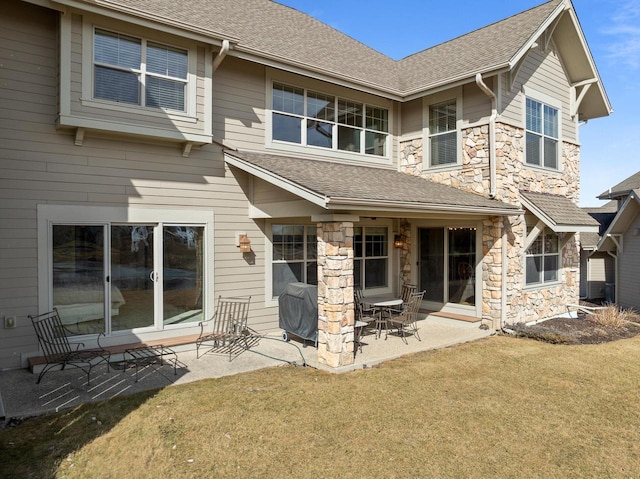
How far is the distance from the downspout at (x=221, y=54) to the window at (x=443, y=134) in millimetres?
5660

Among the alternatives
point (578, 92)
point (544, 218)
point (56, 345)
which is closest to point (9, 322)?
point (56, 345)

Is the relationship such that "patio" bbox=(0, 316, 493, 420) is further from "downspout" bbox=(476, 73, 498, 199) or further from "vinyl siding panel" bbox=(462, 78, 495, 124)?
"vinyl siding panel" bbox=(462, 78, 495, 124)

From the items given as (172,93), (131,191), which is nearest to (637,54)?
(172,93)

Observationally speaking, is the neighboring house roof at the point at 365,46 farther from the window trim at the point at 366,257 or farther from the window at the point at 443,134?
the window trim at the point at 366,257

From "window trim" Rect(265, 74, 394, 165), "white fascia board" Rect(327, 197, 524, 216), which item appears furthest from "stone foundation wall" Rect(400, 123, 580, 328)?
"window trim" Rect(265, 74, 394, 165)

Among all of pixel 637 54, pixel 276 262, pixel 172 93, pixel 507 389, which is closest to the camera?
pixel 507 389

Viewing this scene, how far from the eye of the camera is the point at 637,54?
1620 cm

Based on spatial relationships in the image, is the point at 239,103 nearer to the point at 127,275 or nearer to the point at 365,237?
the point at 127,275

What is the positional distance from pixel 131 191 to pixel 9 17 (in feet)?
10.3

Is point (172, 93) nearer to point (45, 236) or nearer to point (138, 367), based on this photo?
point (45, 236)

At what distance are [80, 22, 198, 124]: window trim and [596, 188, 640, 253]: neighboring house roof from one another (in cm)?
1459

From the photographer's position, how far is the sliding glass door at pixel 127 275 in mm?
6980

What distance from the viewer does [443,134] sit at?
1063 centimetres

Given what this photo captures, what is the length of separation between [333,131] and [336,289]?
4925 mm
